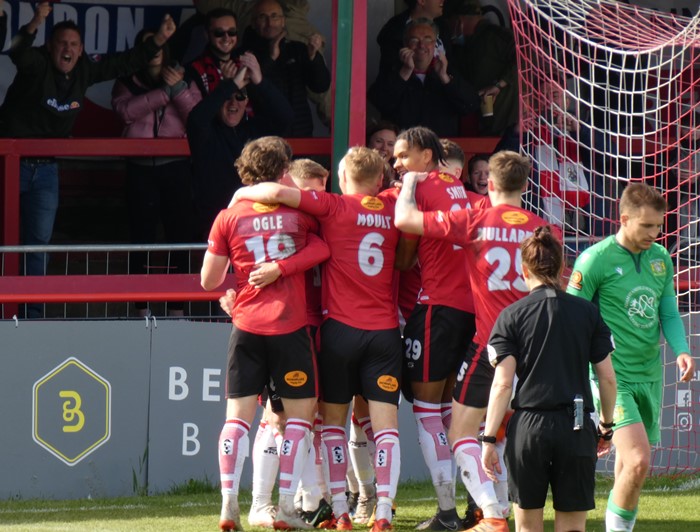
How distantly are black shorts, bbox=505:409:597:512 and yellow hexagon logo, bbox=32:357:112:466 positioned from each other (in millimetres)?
3972

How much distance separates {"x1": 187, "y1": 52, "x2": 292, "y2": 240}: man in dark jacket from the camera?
953 cm

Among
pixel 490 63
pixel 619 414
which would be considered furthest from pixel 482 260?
pixel 490 63

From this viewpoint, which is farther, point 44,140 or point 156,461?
point 44,140

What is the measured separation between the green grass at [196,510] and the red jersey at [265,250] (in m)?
1.11

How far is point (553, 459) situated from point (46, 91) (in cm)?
624

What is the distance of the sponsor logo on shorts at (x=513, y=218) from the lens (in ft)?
19.9

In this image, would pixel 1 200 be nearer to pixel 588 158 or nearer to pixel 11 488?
pixel 11 488

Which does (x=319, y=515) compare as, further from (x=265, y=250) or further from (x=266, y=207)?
(x=266, y=207)

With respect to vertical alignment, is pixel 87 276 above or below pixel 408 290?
above

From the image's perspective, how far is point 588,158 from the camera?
10.2 metres

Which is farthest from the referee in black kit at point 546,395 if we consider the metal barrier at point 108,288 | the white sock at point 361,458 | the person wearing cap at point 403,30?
the person wearing cap at point 403,30

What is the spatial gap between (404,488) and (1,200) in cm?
412

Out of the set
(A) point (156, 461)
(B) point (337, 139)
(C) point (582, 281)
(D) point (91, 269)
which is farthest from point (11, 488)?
(C) point (582, 281)

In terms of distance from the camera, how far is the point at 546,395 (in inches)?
191
